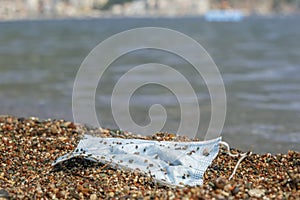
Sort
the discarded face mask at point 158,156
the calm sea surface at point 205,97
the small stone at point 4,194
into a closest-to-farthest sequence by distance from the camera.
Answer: the small stone at point 4,194 < the discarded face mask at point 158,156 < the calm sea surface at point 205,97

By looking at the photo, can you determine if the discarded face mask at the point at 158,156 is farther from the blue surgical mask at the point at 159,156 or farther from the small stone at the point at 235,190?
the small stone at the point at 235,190

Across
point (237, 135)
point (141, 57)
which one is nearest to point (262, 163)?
point (237, 135)

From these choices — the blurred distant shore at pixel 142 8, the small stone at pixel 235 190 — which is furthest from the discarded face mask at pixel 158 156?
the blurred distant shore at pixel 142 8

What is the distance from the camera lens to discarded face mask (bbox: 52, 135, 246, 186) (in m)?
4.73

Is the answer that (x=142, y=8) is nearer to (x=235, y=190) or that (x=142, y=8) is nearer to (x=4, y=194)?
(x=4, y=194)

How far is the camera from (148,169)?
15.8 ft

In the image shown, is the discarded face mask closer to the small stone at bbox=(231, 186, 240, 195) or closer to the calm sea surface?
the small stone at bbox=(231, 186, 240, 195)

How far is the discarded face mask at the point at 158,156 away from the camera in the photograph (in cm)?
473

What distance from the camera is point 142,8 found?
16050 centimetres

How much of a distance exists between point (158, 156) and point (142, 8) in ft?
519

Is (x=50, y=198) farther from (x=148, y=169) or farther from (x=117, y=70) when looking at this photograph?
(x=117, y=70)

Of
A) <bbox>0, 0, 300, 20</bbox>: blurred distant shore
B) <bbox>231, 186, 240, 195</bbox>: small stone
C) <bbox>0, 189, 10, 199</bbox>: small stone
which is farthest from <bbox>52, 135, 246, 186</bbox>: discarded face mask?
<bbox>0, 0, 300, 20</bbox>: blurred distant shore

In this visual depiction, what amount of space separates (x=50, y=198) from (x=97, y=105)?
681cm

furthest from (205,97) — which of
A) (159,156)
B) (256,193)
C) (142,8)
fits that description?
(142,8)
